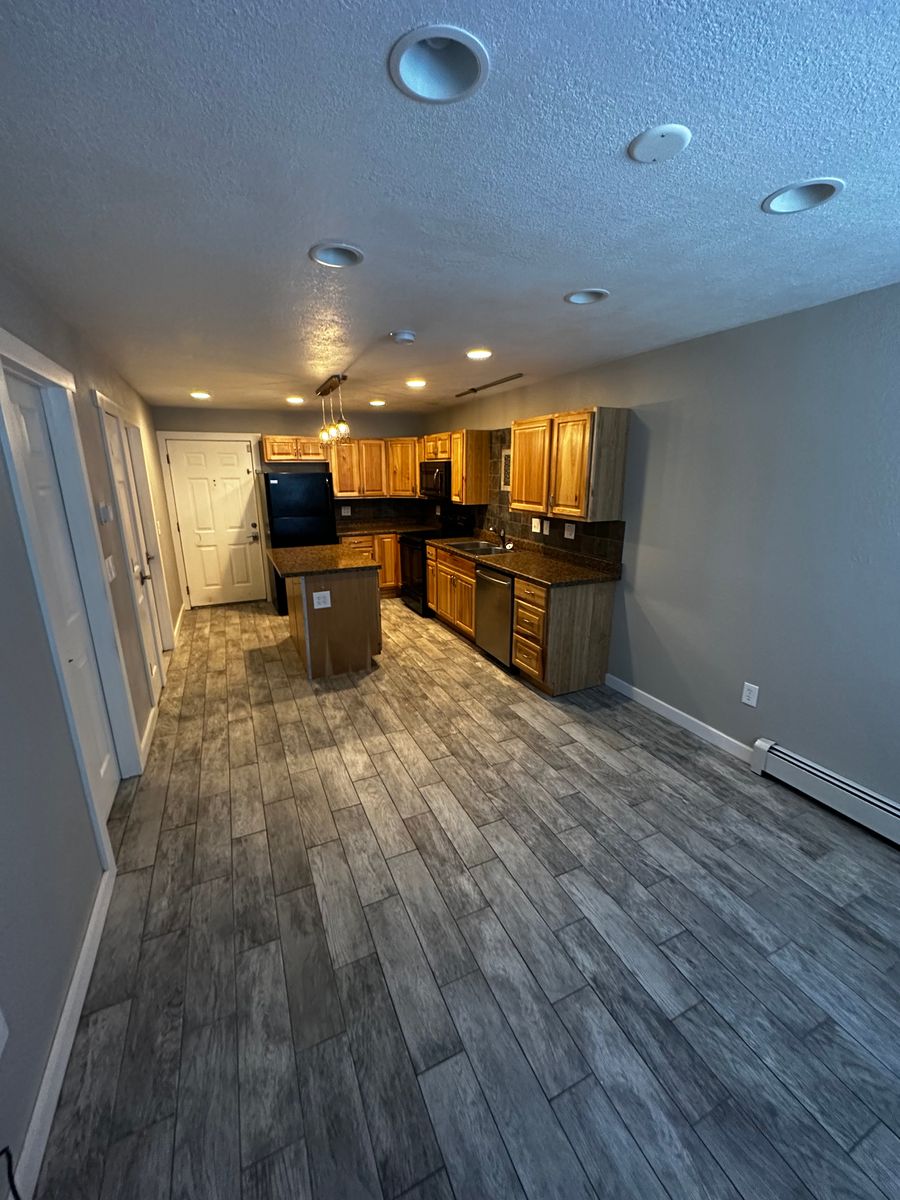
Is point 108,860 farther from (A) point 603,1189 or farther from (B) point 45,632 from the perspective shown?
(A) point 603,1189

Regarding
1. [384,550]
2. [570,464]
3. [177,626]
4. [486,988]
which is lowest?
[486,988]

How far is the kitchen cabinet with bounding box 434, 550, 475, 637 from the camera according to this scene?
4.54m

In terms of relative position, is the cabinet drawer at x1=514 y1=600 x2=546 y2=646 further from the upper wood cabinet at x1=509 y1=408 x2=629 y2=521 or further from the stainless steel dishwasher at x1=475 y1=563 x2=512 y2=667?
the upper wood cabinet at x1=509 y1=408 x2=629 y2=521

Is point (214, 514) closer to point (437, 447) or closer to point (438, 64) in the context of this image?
point (437, 447)

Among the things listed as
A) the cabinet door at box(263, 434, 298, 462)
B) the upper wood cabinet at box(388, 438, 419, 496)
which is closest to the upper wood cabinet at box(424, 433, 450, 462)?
the upper wood cabinet at box(388, 438, 419, 496)

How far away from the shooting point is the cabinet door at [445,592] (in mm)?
4938

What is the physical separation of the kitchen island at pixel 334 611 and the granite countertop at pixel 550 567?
3.54 ft

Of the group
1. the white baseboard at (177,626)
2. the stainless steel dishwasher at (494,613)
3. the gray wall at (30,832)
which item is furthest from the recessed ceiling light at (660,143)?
the white baseboard at (177,626)

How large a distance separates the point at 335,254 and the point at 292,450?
4.35 metres

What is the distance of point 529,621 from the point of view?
11.8ft

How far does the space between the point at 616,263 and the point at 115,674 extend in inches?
120

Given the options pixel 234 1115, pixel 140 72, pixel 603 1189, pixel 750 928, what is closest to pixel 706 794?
pixel 750 928

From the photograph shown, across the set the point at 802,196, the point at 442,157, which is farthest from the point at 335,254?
the point at 802,196

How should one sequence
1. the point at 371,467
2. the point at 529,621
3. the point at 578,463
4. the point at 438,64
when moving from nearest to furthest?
the point at 438,64 < the point at 578,463 < the point at 529,621 < the point at 371,467
